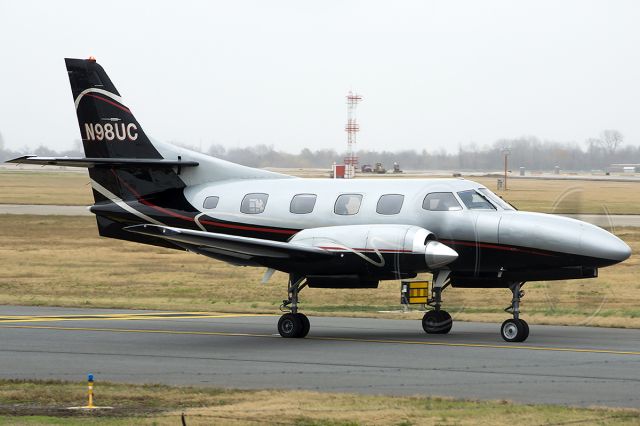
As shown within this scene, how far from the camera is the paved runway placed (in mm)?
16125

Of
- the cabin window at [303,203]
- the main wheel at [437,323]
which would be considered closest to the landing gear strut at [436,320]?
the main wheel at [437,323]

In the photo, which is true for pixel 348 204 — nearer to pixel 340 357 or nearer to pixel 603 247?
pixel 340 357

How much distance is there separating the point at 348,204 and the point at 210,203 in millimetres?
3500

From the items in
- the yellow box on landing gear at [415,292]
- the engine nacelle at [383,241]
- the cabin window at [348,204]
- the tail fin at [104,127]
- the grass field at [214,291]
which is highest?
the tail fin at [104,127]

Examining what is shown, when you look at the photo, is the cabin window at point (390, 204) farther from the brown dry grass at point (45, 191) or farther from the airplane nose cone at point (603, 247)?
the brown dry grass at point (45, 191)

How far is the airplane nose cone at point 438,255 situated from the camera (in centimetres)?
2128

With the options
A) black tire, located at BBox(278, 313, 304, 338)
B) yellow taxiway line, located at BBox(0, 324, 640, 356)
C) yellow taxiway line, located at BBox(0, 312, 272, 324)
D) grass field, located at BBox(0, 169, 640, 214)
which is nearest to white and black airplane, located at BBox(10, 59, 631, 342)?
black tire, located at BBox(278, 313, 304, 338)

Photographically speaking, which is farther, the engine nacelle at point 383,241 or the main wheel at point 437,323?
the main wheel at point 437,323

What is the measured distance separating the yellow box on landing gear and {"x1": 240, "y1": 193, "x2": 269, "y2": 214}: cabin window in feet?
11.9

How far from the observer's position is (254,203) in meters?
24.2

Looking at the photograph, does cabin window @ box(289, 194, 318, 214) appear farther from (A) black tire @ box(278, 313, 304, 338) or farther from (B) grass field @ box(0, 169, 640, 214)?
(B) grass field @ box(0, 169, 640, 214)

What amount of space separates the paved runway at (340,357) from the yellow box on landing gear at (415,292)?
84 centimetres

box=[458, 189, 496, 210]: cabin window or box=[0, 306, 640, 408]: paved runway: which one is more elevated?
box=[458, 189, 496, 210]: cabin window

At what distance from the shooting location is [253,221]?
946 inches
